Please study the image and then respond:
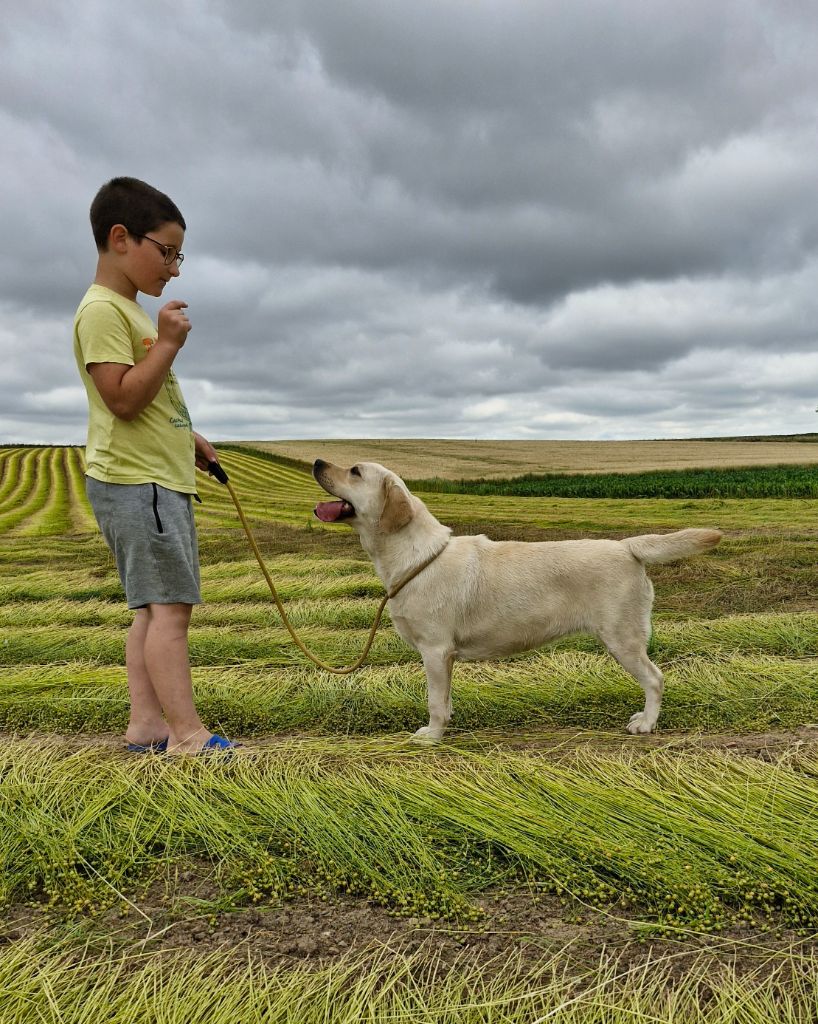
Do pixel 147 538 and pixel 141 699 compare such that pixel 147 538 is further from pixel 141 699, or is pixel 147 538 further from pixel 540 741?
pixel 540 741

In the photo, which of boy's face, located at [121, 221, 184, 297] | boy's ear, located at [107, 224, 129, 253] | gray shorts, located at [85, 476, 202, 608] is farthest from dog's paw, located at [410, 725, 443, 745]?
boy's ear, located at [107, 224, 129, 253]

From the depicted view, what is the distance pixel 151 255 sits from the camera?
3.61 meters

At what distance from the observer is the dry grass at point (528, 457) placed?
4528 cm

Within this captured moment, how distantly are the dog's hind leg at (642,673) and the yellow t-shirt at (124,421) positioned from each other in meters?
2.89

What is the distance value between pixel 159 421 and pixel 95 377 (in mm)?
401

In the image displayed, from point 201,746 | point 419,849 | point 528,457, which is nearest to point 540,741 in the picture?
point 419,849

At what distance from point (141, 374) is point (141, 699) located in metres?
1.91

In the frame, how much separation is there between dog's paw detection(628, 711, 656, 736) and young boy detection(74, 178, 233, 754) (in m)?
2.52

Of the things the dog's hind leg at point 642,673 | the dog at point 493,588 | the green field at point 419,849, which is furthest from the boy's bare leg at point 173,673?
the dog's hind leg at point 642,673

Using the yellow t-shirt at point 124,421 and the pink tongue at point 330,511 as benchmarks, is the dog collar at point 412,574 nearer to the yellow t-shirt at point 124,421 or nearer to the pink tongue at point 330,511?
the pink tongue at point 330,511

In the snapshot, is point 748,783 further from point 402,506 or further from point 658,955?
point 402,506

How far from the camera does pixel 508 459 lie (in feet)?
181

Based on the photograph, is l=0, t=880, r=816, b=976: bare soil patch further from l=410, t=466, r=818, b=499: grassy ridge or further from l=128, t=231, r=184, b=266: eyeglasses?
l=410, t=466, r=818, b=499: grassy ridge

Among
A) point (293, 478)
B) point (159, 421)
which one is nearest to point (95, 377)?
point (159, 421)
